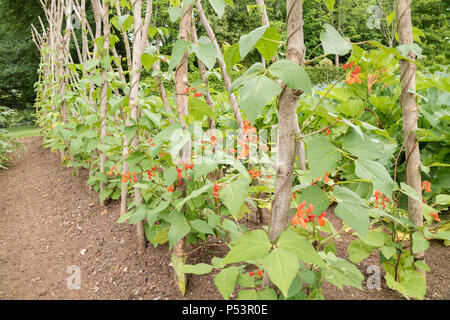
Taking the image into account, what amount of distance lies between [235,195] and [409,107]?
39.6 inches

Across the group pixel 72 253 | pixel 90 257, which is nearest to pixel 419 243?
pixel 90 257

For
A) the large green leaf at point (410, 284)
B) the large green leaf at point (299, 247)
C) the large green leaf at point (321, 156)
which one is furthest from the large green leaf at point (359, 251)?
the large green leaf at point (321, 156)

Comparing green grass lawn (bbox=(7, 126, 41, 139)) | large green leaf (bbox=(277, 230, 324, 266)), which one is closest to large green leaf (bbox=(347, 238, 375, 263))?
large green leaf (bbox=(277, 230, 324, 266))

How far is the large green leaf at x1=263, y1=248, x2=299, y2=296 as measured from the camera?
2.30ft

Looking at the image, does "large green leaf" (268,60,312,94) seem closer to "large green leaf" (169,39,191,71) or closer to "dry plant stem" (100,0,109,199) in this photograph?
"large green leaf" (169,39,191,71)

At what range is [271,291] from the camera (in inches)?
A: 39.2

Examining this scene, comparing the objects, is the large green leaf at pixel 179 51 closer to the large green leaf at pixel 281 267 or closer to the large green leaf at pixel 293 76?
the large green leaf at pixel 293 76

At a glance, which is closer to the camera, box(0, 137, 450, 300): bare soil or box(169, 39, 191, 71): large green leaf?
box(169, 39, 191, 71): large green leaf

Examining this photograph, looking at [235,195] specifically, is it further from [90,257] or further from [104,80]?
[104,80]

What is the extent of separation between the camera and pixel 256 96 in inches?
25.8

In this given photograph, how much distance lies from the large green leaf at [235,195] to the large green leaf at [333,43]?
0.47 m

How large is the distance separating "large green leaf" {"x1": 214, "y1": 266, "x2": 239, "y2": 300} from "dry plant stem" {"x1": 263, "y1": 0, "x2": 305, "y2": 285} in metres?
0.22

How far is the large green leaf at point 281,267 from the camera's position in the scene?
0.70 m

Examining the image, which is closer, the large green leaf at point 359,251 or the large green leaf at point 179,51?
the large green leaf at point 179,51
